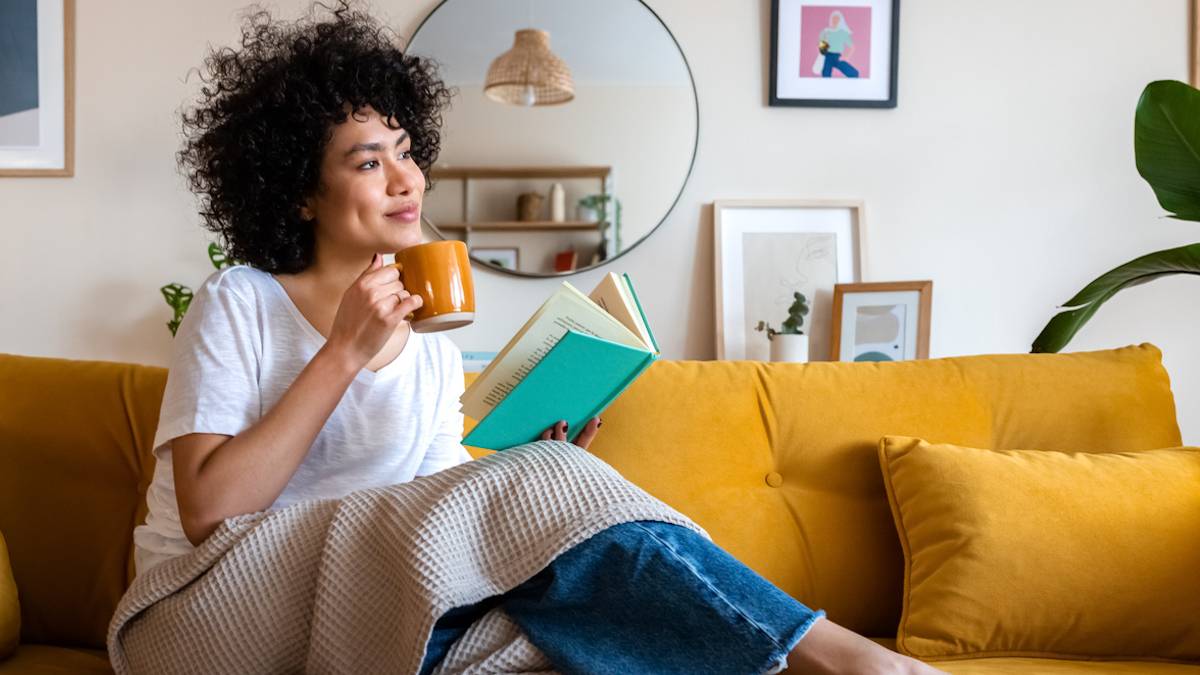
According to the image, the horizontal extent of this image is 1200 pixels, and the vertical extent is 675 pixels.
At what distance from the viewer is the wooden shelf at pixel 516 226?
2.30 meters

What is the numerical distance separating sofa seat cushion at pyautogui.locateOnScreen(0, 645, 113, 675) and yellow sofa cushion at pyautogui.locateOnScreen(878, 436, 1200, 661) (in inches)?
44.4

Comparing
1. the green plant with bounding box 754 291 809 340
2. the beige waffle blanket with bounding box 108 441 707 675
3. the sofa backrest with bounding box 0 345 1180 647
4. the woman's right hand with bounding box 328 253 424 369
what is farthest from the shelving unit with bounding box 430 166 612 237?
the beige waffle blanket with bounding box 108 441 707 675

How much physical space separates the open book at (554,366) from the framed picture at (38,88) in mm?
1530

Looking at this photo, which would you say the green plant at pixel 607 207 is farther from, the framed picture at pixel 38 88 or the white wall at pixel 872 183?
the framed picture at pixel 38 88

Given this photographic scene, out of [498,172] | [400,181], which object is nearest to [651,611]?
[400,181]

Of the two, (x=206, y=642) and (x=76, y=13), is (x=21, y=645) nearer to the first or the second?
(x=206, y=642)

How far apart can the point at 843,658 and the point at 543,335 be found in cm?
52

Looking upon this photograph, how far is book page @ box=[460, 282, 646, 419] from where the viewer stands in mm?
1289

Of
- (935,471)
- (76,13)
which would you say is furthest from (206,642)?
(76,13)

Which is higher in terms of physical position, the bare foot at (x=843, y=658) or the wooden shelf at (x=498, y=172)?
the wooden shelf at (x=498, y=172)

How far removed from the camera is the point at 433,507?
3.70ft

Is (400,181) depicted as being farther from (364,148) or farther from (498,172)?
(498,172)

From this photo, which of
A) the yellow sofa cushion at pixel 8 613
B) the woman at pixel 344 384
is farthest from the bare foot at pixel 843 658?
the yellow sofa cushion at pixel 8 613

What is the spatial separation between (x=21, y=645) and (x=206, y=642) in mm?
543
